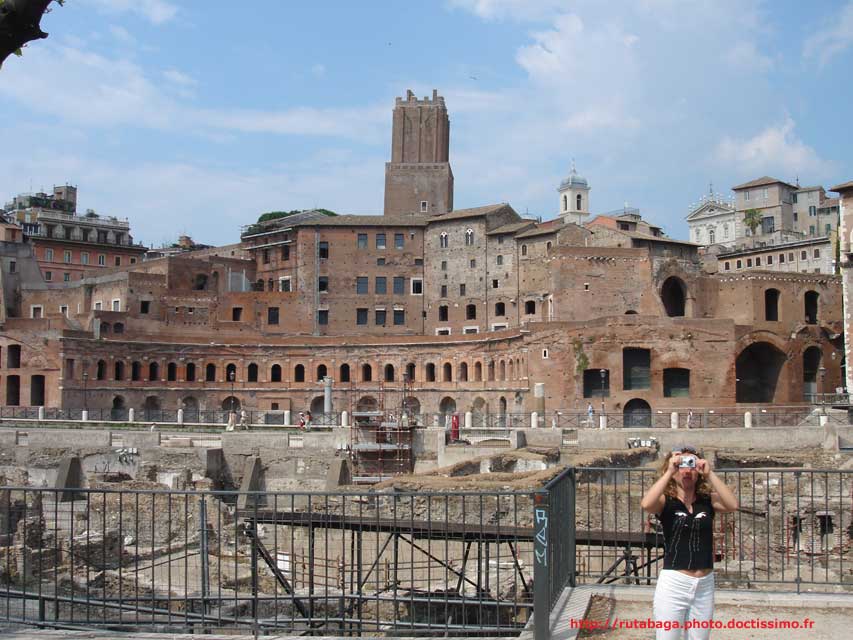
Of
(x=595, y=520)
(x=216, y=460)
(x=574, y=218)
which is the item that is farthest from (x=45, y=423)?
(x=574, y=218)

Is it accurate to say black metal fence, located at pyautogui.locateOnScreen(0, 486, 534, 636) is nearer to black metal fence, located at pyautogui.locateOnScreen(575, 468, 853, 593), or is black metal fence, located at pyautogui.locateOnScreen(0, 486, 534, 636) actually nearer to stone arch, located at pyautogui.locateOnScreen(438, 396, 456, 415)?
black metal fence, located at pyautogui.locateOnScreen(575, 468, 853, 593)

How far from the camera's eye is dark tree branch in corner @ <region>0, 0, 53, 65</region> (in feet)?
31.2

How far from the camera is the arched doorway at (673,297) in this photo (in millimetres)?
65312

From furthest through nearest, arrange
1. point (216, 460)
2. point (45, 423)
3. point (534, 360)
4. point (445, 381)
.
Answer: point (445, 381) → point (534, 360) → point (45, 423) → point (216, 460)

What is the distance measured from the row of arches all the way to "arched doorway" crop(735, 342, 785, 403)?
15.1 meters

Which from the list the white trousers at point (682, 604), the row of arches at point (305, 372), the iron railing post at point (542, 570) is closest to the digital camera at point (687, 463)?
the white trousers at point (682, 604)

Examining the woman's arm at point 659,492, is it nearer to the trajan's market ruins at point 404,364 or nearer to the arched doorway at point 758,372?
the trajan's market ruins at point 404,364

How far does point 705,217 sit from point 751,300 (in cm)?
5646

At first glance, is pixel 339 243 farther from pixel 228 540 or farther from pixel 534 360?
pixel 228 540

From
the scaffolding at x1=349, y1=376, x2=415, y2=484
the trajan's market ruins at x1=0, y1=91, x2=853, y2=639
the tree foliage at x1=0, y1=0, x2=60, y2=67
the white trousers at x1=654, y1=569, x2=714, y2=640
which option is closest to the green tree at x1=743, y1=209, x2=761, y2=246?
the trajan's market ruins at x1=0, y1=91, x2=853, y2=639

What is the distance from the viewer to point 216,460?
149 feet

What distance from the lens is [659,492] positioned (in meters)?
8.80

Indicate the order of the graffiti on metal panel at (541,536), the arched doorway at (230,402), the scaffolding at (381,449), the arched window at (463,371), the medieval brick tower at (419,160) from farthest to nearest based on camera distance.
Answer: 1. the medieval brick tower at (419,160)
2. the arched doorway at (230,402)
3. the arched window at (463,371)
4. the scaffolding at (381,449)
5. the graffiti on metal panel at (541,536)

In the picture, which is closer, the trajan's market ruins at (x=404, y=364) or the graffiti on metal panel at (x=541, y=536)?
the graffiti on metal panel at (x=541, y=536)
